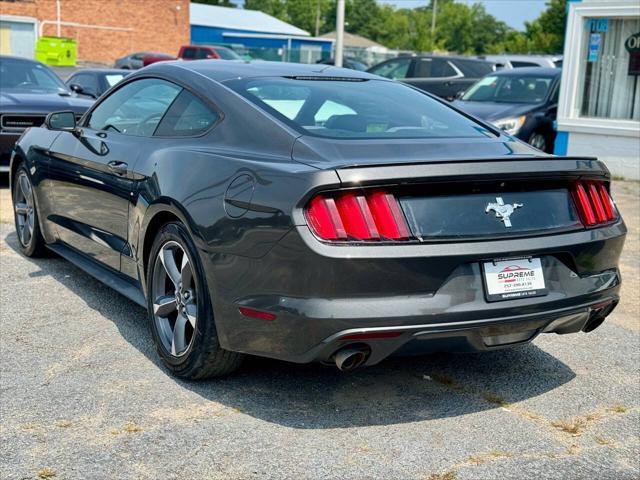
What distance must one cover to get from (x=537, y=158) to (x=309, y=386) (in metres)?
1.52

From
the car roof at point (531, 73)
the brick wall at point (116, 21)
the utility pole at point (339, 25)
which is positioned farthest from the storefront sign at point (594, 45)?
Result: the brick wall at point (116, 21)

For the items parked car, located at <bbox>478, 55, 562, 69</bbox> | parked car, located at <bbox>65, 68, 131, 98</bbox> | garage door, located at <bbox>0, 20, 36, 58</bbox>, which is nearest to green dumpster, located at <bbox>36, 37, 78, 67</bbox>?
garage door, located at <bbox>0, 20, 36, 58</bbox>

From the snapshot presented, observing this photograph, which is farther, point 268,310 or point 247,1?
point 247,1

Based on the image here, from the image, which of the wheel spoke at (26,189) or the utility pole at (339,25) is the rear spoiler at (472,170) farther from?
the utility pole at (339,25)

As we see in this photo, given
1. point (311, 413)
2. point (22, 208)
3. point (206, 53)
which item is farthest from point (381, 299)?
point (206, 53)

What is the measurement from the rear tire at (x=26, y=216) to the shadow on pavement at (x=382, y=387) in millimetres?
1825

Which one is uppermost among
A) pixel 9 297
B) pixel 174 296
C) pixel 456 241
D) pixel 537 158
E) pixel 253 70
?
pixel 253 70

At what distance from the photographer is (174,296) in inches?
170

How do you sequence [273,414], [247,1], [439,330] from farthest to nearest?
[247,1] < [273,414] < [439,330]

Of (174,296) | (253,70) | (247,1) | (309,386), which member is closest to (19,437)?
(174,296)

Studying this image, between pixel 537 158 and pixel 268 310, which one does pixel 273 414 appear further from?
pixel 537 158

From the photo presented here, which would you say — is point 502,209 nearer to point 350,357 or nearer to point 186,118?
point 350,357

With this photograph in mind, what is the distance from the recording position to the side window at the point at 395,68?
20000 millimetres

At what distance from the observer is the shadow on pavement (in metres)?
3.94
